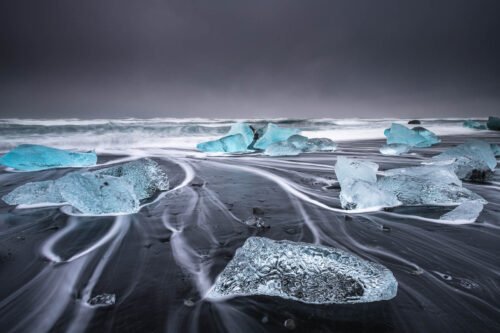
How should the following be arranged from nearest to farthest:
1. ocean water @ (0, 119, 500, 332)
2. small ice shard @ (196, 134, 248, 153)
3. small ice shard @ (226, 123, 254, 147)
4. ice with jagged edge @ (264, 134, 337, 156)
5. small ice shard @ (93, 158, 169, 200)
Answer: ocean water @ (0, 119, 500, 332) → small ice shard @ (93, 158, 169, 200) → ice with jagged edge @ (264, 134, 337, 156) → small ice shard @ (196, 134, 248, 153) → small ice shard @ (226, 123, 254, 147)

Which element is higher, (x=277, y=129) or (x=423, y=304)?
(x=277, y=129)

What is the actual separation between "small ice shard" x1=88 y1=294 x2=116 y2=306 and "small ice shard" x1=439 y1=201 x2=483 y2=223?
5.70 feet

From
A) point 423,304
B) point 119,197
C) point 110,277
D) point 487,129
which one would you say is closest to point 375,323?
point 423,304

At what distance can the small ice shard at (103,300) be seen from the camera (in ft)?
2.71

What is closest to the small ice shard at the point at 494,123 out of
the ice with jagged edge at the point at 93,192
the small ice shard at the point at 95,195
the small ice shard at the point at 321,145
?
the small ice shard at the point at 321,145

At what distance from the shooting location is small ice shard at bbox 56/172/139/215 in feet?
5.26

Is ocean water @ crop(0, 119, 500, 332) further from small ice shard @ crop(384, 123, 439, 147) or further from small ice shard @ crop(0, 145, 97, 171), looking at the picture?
small ice shard @ crop(384, 123, 439, 147)

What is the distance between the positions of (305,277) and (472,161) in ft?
8.74

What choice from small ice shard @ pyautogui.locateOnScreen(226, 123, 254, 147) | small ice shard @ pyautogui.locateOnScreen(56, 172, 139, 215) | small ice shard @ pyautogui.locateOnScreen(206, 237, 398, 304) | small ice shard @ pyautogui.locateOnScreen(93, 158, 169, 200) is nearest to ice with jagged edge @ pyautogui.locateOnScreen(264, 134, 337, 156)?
small ice shard @ pyautogui.locateOnScreen(226, 123, 254, 147)

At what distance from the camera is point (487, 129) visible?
10703 mm

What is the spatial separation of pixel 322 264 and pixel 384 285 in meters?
0.20

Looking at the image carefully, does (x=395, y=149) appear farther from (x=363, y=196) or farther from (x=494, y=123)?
(x=494, y=123)

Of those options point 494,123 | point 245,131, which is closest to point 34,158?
point 245,131

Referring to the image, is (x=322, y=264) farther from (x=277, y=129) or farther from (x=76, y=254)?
→ (x=277, y=129)
